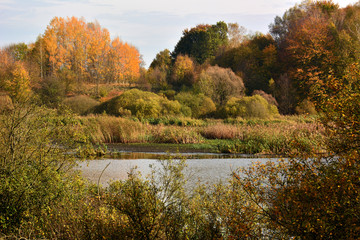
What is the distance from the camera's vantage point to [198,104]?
32.5 m

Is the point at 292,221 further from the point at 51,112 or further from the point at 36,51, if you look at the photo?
the point at 36,51

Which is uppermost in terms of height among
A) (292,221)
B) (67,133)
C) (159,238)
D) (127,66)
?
(127,66)

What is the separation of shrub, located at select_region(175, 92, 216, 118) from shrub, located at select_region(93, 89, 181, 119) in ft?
5.39

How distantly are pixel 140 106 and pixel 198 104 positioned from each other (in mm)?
5002

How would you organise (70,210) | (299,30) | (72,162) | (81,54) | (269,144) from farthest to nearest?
(81,54), (299,30), (269,144), (72,162), (70,210)

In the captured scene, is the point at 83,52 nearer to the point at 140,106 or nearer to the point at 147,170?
Result: the point at 140,106

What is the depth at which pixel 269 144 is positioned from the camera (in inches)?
703

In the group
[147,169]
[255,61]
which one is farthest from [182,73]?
[147,169]

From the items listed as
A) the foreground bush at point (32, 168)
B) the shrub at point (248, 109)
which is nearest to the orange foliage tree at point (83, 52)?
the shrub at point (248, 109)

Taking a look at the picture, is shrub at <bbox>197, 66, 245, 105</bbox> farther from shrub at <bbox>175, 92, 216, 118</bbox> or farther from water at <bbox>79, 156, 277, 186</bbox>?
water at <bbox>79, 156, 277, 186</bbox>

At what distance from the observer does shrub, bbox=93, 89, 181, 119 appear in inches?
1156

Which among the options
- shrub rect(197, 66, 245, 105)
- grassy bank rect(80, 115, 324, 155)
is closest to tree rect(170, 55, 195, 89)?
shrub rect(197, 66, 245, 105)

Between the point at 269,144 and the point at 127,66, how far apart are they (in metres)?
42.9

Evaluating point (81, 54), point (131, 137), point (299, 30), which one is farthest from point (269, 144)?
point (81, 54)
